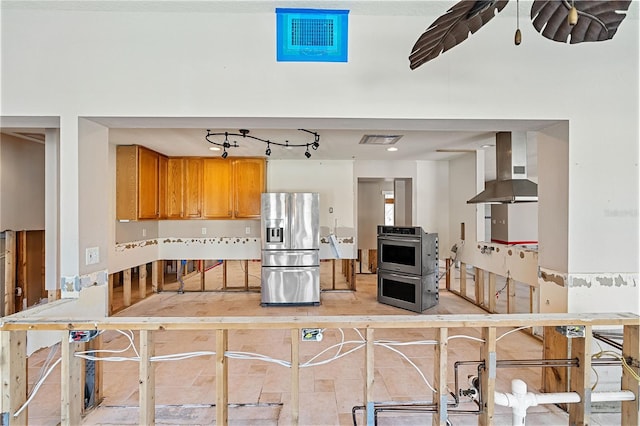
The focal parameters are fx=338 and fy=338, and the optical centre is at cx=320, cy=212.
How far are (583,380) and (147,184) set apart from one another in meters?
5.03

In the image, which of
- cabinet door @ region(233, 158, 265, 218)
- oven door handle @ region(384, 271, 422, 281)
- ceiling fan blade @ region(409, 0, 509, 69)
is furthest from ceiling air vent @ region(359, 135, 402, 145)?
ceiling fan blade @ region(409, 0, 509, 69)

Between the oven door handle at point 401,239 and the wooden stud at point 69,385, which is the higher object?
Result: the oven door handle at point 401,239

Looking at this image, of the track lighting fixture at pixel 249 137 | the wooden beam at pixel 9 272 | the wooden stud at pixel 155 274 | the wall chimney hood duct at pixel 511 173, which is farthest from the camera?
the wooden stud at pixel 155 274

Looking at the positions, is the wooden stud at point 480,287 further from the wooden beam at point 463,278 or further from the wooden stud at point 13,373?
the wooden stud at point 13,373

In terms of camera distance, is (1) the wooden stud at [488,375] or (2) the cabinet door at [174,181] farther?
(2) the cabinet door at [174,181]

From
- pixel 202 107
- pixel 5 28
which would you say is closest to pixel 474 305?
pixel 202 107

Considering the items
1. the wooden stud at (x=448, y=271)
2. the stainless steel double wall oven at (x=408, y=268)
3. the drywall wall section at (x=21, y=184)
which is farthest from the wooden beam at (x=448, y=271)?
the drywall wall section at (x=21, y=184)

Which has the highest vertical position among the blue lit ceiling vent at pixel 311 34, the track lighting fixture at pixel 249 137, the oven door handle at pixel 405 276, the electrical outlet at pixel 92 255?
the blue lit ceiling vent at pixel 311 34

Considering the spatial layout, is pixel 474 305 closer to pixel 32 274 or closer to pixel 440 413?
pixel 440 413

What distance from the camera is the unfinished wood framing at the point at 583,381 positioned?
1.78 m

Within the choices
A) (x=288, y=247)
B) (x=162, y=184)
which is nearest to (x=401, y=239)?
(x=288, y=247)

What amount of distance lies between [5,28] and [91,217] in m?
1.28

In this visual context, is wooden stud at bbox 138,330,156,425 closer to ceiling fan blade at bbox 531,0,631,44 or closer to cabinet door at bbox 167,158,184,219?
ceiling fan blade at bbox 531,0,631,44

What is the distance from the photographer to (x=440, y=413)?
1.71 meters
